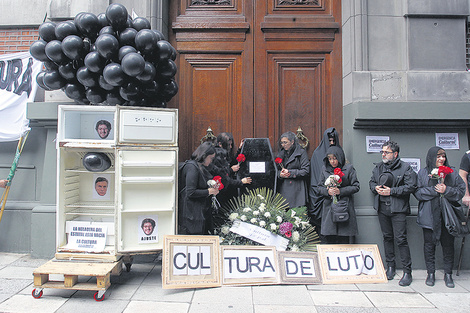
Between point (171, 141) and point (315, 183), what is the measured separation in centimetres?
236

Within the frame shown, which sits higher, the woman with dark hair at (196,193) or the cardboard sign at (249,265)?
the woman with dark hair at (196,193)

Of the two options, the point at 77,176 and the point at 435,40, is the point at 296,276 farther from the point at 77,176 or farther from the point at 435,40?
the point at 435,40

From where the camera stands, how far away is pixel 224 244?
5047mm

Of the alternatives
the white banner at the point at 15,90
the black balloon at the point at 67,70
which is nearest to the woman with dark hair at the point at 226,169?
the black balloon at the point at 67,70

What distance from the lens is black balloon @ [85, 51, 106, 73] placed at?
173 inches

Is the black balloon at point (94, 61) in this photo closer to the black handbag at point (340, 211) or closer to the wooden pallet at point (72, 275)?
the wooden pallet at point (72, 275)

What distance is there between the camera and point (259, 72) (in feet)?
20.9

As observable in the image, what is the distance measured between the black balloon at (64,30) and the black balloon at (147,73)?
1103mm

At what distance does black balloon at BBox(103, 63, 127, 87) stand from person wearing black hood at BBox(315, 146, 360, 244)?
307 centimetres

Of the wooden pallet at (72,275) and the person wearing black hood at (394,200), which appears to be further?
the person wearing black hood at (394,200)

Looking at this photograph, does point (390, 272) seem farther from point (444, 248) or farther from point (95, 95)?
point (95, 95)

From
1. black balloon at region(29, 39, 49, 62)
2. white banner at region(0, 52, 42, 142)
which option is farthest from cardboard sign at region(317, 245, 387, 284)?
white banner at region(0, 52, 42, 142)

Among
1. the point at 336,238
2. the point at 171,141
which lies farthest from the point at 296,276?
the point at 171,141

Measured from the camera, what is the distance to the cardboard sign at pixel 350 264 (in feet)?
15.7
